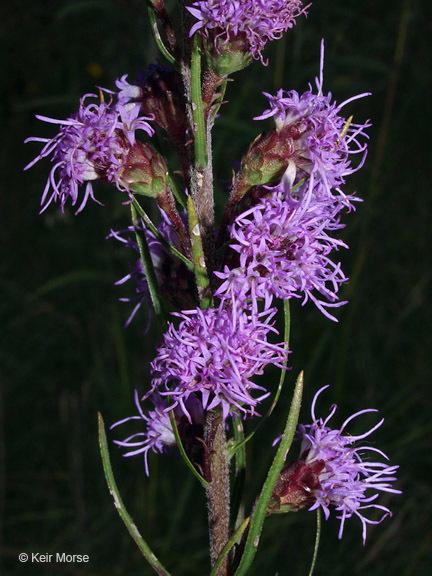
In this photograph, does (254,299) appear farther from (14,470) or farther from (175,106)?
(14,470)

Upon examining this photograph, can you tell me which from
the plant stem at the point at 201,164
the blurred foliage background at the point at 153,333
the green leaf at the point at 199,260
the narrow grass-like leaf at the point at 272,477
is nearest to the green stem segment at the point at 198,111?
the plant stem at the point at 201,164

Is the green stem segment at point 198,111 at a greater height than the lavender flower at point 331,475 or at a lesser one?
greater

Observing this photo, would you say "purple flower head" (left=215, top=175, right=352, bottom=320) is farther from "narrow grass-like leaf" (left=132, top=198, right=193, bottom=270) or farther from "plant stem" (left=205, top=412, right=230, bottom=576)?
"plant stem" (left=205, top=412, right=230, bottom=576)

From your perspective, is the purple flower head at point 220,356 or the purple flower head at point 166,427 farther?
the purple flower head at point 166,427

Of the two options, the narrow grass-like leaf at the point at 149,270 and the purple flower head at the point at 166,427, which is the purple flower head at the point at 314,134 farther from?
the purple flower head at the point at 166,427

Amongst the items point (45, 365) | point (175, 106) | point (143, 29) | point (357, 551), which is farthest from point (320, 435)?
point (45, 365)

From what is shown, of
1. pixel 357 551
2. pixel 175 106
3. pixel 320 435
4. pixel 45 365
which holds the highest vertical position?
pixel 175 106

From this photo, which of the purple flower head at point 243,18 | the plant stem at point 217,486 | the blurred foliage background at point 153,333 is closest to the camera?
the purple flower head at point 243,18
